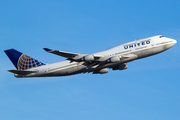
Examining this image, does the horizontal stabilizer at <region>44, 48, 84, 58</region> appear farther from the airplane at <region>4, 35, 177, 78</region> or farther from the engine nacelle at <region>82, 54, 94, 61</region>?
the engine nacelle at <region>82, 54, 94, 61</region>

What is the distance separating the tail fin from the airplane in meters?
0.96

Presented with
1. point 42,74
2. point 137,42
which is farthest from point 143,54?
point 42,74

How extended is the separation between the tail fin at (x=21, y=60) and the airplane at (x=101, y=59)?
37.7 inches

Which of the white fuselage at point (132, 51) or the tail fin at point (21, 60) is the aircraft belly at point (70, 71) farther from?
the tail fin at point (21, 60)

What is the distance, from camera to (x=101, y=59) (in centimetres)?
5541

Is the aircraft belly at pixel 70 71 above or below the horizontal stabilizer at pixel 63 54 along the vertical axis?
below

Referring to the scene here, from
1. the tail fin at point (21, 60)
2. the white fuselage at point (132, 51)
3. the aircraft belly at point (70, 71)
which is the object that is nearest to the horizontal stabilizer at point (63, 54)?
the white fuselage at point (132, 51)

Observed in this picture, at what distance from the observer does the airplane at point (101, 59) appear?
54.4m

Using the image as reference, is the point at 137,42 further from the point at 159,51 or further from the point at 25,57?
the point at 25,57

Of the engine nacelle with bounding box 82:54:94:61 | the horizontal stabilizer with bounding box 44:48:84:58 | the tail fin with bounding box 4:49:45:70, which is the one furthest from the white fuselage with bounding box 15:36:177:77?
the tail fin with bounding box 4:49:45:70

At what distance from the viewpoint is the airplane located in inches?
2141

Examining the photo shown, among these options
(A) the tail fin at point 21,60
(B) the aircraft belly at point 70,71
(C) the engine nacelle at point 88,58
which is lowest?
(B) the aircraft belly at point 70,71

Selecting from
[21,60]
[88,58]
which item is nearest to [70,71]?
[88,58]

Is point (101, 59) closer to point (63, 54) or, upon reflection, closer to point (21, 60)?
point (63, 54)
